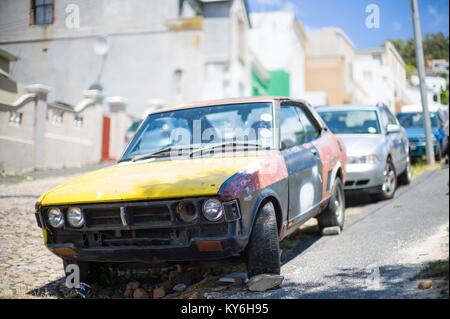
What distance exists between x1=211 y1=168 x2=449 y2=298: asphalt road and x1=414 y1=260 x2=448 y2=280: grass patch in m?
A: 0.10

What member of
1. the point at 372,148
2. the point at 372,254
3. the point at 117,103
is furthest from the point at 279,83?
the point at 372,254

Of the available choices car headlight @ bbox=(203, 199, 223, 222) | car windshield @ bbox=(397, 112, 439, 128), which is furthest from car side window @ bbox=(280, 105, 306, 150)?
car windshield @ bbox=(397, 112, 439, 128)

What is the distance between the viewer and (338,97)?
36.8 m

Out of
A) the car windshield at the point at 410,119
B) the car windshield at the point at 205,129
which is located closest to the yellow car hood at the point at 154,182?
the car windshield at the point at 205,129

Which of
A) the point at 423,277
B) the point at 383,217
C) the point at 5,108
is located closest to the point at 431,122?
the point at 383,217

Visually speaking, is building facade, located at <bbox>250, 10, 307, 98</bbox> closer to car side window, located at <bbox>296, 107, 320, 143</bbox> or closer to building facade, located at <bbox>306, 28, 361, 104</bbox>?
building facade, located at <bbox>306, 28, 361, 104</bbox>

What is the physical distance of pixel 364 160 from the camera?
7.33 metres

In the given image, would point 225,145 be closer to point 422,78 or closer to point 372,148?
point 422,78

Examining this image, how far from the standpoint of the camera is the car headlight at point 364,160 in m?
7.28

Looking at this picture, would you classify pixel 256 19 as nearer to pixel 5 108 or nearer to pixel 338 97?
pixel 338 97

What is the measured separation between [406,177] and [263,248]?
5.12 metres

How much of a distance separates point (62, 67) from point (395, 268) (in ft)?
14.0

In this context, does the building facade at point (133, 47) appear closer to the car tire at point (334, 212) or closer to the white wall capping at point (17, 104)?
the white wall capping at point (17, 104)

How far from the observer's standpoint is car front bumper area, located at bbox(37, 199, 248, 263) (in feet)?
11.2
